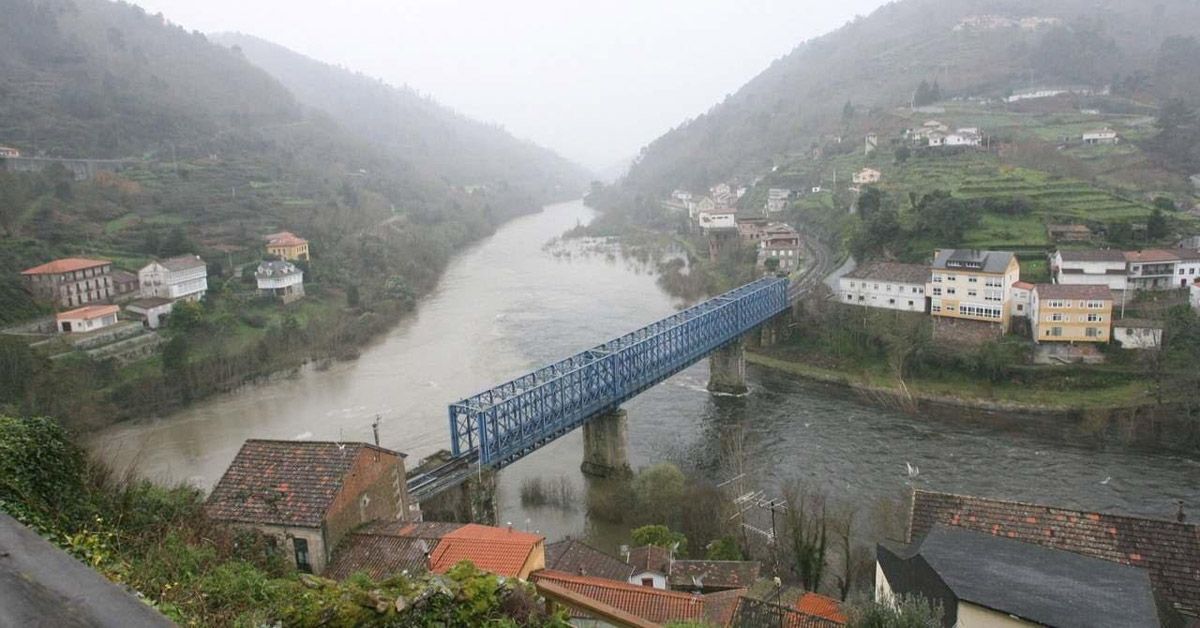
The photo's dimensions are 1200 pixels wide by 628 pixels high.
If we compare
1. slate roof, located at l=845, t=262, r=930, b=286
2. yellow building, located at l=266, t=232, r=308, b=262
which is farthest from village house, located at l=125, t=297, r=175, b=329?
slate roof, located at l=845, t=262, r=930, b=286

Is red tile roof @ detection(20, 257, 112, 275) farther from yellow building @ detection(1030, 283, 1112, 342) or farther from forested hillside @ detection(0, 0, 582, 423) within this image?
yellow building @ detection(1030, 283, 1112, 342)

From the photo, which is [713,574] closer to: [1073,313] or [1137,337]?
[1073,313]

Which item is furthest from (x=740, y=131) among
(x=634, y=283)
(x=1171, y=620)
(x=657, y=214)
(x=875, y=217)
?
(x=1171, y=620)

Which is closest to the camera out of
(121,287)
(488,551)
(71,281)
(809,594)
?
(488,551)

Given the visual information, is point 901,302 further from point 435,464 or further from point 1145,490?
point 435,464

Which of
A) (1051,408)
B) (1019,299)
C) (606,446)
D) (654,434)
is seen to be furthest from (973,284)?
(606,446)

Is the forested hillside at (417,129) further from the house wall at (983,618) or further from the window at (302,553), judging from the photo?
the house wall at (983,618)

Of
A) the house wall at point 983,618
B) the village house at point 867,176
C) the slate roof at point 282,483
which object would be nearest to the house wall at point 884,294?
the village house at point 867,176
